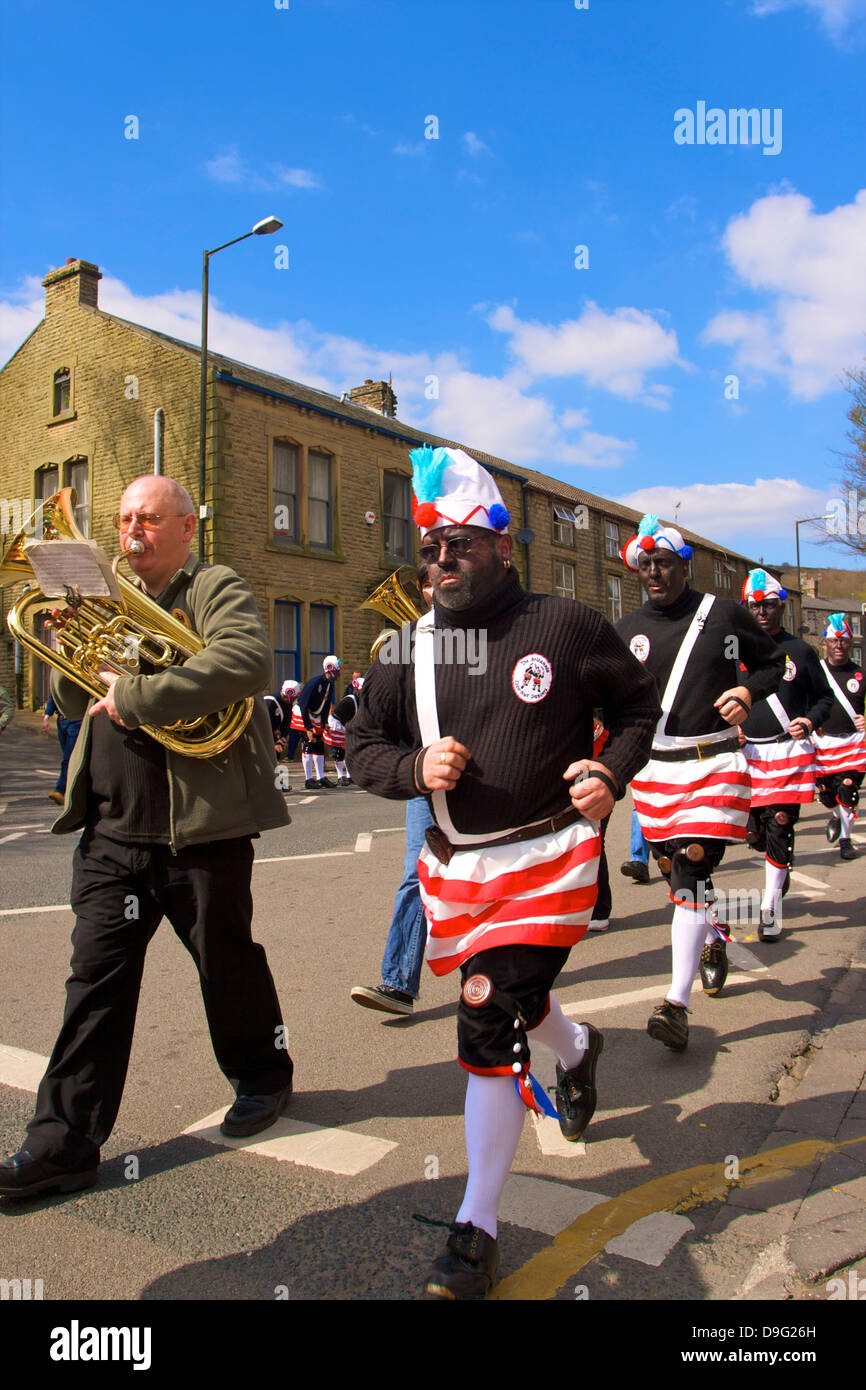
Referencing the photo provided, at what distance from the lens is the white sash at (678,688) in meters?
4.37

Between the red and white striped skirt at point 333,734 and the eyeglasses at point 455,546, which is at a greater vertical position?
the eyeglasses at point 455,546

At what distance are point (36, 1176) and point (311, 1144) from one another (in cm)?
84

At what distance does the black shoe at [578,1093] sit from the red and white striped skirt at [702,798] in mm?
1438

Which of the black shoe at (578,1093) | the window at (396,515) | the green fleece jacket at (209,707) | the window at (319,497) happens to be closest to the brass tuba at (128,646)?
the green fleece jacket at (209,707)

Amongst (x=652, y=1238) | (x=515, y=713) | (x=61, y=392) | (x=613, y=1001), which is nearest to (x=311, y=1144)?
(x=652, y=1238)

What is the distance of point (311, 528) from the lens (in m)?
24.0

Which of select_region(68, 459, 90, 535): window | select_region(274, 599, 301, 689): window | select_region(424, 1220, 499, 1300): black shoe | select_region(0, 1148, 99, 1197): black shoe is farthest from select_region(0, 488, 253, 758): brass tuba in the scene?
select_region(68, 459, 90, 535): window

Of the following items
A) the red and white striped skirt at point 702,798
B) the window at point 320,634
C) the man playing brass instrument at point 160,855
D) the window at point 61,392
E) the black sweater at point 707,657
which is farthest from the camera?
the window at point 61,392

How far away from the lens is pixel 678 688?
440 cm

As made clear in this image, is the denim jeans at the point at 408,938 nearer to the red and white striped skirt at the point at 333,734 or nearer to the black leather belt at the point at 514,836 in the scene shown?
the black leather belt at the point at 514,836

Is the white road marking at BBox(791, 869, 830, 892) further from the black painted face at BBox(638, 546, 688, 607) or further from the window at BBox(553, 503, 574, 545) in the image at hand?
the window at BBox(553, 503, 574, 545)

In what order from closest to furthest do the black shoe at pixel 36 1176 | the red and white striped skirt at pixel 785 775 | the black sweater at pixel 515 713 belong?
the black sweater at pixel 515 713, the black shoe at pixel 36 1176, the red and white striped skirt at pixel 785 775

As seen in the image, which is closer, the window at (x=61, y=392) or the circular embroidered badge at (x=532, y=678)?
the circular embroidered badge at (x=532, y=678)
